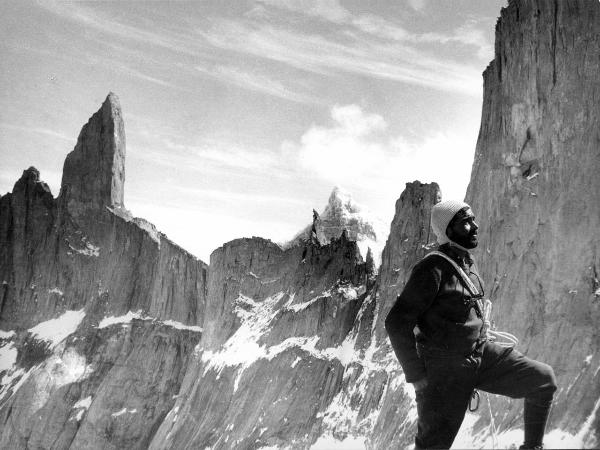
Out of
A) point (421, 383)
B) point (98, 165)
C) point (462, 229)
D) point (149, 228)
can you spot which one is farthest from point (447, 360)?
point (98, 165)

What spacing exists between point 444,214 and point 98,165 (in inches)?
2527

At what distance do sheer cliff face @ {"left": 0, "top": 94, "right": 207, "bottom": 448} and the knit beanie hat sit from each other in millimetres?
47006

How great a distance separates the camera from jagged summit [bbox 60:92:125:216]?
6531 centimetres

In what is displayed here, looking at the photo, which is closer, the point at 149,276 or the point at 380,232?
the point at 149,276

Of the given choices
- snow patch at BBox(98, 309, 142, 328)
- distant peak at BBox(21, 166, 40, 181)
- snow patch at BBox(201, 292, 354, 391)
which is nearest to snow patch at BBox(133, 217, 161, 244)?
snow patch at BBox(98, 309, 142, 328)

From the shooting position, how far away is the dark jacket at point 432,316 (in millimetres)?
5809

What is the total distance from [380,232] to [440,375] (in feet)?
225

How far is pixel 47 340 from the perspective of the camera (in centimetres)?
Answer: 6088

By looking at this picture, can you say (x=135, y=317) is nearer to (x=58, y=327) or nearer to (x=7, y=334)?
(x=58, y=327)

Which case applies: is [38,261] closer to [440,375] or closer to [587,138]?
[587,138]

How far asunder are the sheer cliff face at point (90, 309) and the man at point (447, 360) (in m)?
46.9

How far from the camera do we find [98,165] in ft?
220

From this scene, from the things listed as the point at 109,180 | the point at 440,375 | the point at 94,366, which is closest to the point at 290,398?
the point at 94,366

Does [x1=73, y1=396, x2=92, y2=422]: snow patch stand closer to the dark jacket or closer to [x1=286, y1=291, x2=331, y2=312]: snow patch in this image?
[x1=286, y1=291, x2=331, y2=312]: snow patch
